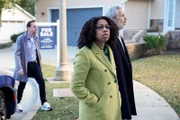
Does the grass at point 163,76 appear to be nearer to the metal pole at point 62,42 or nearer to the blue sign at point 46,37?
the metal pole at point 62,42

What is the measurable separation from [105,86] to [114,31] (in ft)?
1.79

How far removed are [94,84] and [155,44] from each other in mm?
12287

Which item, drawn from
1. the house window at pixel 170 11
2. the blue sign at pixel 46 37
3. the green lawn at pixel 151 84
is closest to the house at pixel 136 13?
the house window at pixel 170 11

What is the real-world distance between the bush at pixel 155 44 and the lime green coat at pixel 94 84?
12.1 m

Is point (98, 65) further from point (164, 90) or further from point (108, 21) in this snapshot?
point (164, 90)

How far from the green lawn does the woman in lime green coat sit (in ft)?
8.76

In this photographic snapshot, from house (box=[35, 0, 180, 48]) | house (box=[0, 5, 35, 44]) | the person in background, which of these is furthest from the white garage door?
the person in background

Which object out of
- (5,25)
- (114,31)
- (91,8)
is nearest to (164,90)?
(114,31)

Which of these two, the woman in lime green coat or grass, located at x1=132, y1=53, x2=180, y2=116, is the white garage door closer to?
grass, located at x1=132, y1=53, x2=180, y2=116

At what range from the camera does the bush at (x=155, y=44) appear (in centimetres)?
1460

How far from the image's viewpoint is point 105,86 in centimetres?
278

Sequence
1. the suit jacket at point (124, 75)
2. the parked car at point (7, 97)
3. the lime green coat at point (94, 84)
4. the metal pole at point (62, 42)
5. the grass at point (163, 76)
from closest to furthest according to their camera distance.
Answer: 1. the lime green coat at point (94, 84)
2. the suit jacket at point (124, 75)
3. the parked car at point (7, 97)
4. the grass at point (163, 76)
5. the metal pole at point (62, 42)

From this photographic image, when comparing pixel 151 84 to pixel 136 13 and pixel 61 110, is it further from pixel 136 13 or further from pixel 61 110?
pixel 136 13

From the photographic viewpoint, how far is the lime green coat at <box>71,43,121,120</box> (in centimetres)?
268
